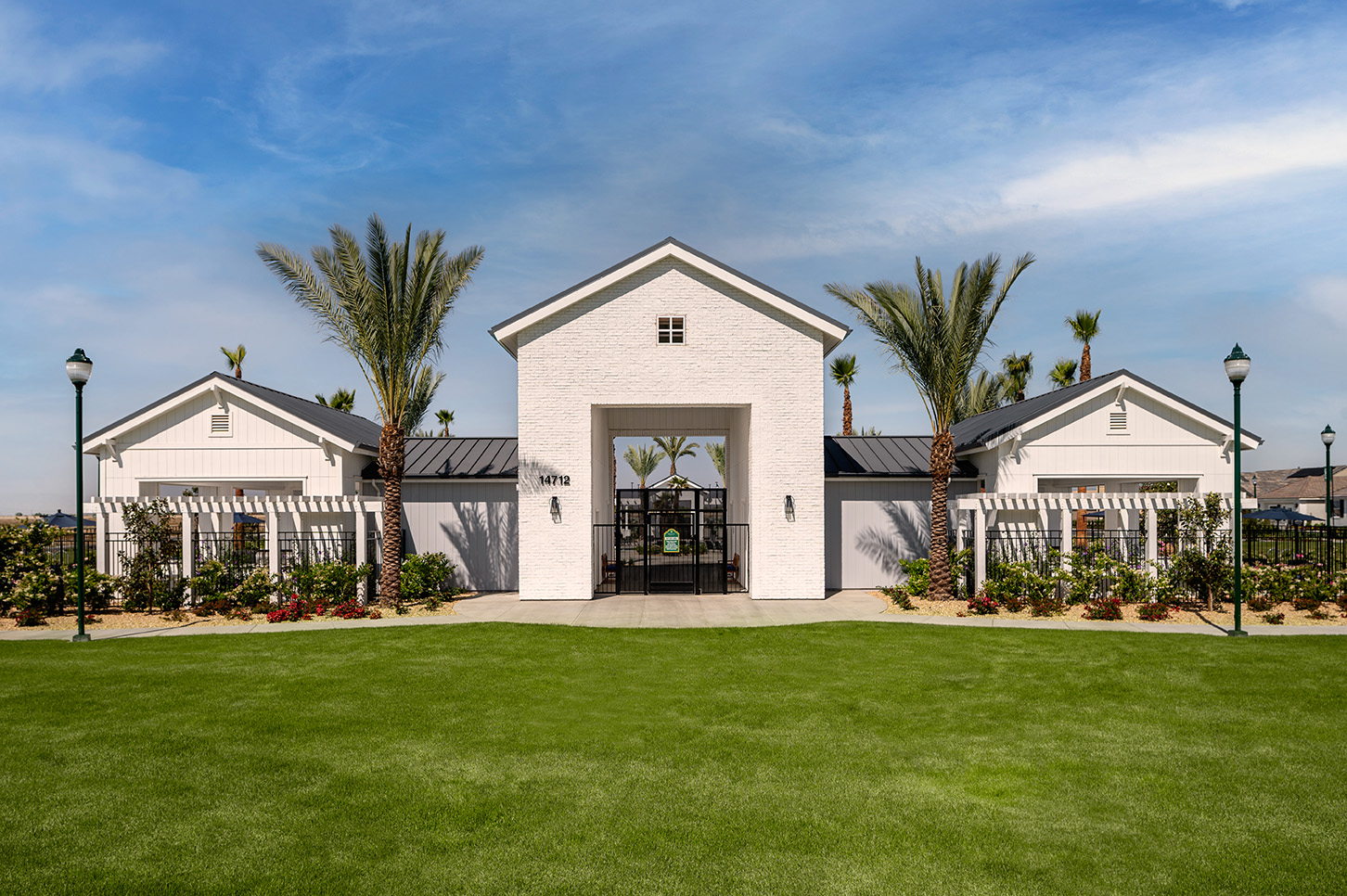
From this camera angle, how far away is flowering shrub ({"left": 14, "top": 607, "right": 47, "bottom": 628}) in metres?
16.1

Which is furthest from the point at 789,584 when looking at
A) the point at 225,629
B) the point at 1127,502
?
the point at 225,629

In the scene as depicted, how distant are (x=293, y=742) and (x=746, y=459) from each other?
546 inches

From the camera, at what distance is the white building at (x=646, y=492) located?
61.2ft

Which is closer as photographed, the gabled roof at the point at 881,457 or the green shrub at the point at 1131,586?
the green shrub at the point at 1131,586

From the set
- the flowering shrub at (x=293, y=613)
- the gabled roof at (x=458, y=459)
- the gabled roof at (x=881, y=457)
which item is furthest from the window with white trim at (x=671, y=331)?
the flowering shrub at (x=293, y=613)

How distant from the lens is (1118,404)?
19516 mm

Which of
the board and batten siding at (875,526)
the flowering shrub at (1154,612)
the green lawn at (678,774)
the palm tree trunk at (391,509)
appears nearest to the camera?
the green lawn at (678,774)

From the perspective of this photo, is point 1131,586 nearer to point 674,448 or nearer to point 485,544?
point 485,544

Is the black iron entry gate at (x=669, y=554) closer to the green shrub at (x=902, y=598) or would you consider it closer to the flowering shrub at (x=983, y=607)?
the green shrub at (x=902, y=598)

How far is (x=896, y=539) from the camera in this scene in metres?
21.9

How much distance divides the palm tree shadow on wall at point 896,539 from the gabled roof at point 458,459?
10082 mm

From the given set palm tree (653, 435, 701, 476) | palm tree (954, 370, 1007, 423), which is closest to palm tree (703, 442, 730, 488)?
palm tree (653, 435, 701, 476)

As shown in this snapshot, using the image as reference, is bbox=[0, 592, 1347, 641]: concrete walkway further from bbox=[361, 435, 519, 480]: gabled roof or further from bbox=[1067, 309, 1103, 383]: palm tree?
bbox=[1067, 309, 1103, 383]: palm tree

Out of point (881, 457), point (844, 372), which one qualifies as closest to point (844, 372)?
point (844, 372)
